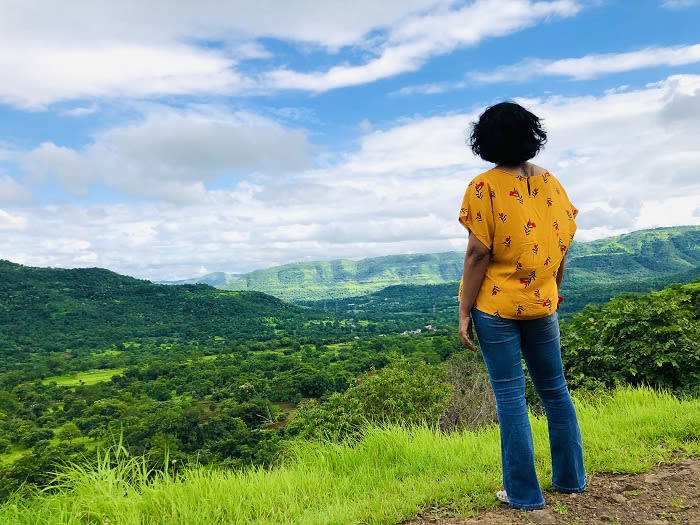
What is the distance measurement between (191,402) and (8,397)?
64.4ft

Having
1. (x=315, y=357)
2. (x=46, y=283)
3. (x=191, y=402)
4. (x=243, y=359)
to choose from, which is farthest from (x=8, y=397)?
(x=46, y=283)

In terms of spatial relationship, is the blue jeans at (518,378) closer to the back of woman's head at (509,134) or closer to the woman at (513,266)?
the woman at (513,266)

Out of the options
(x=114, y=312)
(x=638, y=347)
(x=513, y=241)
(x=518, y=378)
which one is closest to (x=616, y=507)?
(x=518, y=378)

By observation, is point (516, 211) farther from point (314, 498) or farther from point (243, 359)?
point (243, 359)

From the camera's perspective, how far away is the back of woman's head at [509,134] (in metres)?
2.37

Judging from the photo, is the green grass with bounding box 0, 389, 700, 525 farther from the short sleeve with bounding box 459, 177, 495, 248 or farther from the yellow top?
the short sleeve with bounding box 459, 177, 495, 248

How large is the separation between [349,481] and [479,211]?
1841 millimetres

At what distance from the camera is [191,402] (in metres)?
43.4

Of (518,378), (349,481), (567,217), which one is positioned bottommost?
(349,481)

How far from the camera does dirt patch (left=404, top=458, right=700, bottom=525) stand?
2.30 m

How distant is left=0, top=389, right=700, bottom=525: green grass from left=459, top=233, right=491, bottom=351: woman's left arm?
1.00m

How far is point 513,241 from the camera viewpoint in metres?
2.33

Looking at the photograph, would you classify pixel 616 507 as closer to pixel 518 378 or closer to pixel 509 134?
pixel 518 378

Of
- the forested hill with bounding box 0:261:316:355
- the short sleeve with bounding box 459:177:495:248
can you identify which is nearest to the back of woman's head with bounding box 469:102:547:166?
the short sleeve with bounding box 459:177:495:248
